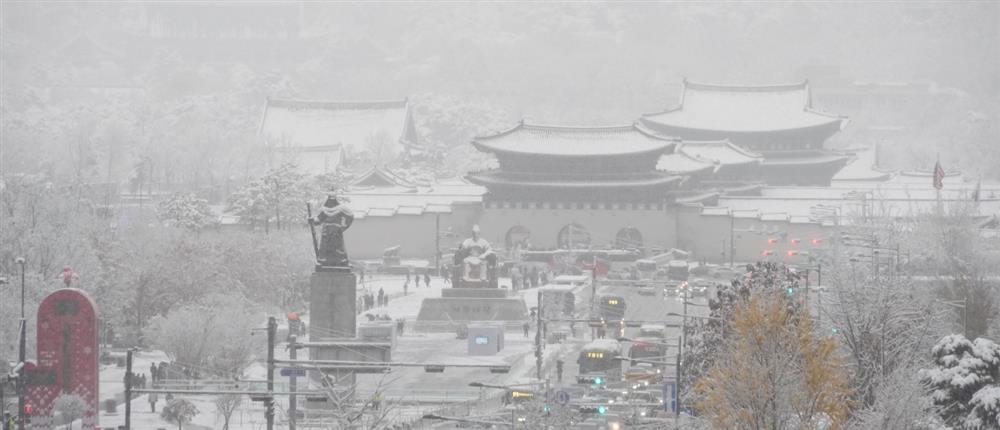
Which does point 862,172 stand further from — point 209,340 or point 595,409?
point 595,409

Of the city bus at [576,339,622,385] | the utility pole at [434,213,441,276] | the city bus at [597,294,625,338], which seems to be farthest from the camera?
the utility pole at [434,213,441,276]

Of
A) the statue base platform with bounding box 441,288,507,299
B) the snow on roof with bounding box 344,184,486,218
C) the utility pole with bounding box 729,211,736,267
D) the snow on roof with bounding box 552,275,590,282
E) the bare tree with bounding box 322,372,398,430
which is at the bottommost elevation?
the bare tree with bounding box 322,372,398,430

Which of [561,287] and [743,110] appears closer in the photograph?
[561,287]

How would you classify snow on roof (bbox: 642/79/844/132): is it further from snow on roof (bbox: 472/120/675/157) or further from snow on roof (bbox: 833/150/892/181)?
snow on roof (bbox: 472/120/675/157)

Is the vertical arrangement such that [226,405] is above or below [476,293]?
below

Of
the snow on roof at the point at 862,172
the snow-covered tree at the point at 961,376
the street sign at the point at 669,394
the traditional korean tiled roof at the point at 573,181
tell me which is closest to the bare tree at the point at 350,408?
the street sign at the point at 669,394

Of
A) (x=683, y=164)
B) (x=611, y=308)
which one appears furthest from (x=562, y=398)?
(x=683, y=164)

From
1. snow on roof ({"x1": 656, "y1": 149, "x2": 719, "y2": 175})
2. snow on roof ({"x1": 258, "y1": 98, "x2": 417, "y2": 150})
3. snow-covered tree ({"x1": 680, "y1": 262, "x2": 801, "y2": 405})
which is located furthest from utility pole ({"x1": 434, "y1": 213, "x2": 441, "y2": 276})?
snow-covered tree ({"x1": 680, "y1": 262, "x2": 801, "y2": 405})

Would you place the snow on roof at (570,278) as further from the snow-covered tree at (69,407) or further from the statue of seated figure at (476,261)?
the snow-covered tree at (69,407)
